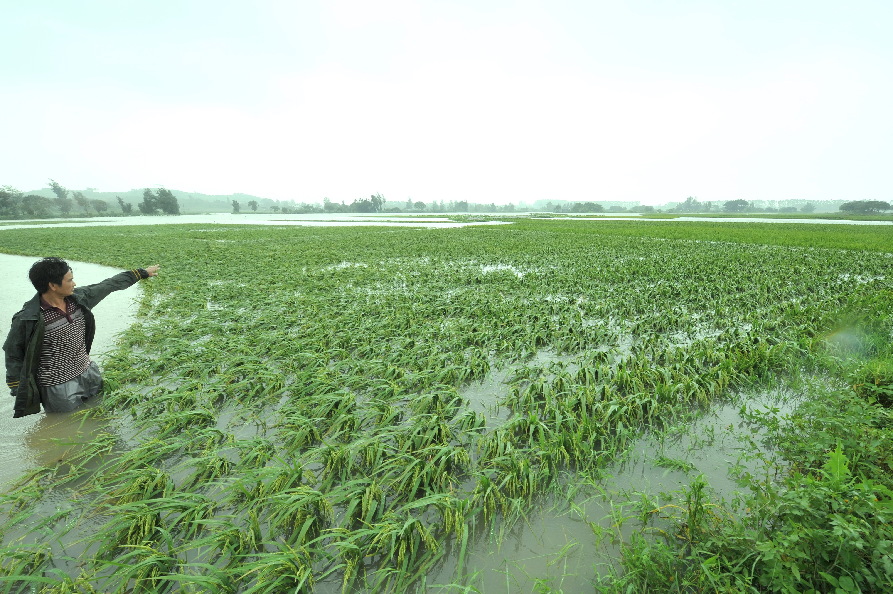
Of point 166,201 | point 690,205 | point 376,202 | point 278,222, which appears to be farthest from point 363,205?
point 690,205

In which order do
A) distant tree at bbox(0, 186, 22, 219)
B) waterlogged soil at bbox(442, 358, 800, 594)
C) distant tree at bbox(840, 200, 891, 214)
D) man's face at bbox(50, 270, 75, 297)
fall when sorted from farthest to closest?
distant tree at bbox(840, 200, 891, 214) → distant tree at bbox(0, 186, 22, 219) → man's face at bbox(50, 270, 75, 297) → waterlogged soil at bbox(442, 358, 800, 594)

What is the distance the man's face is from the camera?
4957 mm

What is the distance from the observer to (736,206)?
550ft

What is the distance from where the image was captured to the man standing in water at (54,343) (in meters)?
4.80

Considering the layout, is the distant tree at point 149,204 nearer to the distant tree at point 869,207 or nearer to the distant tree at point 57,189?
the distant tree at point 57,189

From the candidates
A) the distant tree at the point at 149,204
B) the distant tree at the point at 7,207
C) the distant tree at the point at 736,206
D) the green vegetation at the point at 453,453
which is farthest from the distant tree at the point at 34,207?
the distant tree at the point at 736,206

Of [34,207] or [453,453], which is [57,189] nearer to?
[34,207]

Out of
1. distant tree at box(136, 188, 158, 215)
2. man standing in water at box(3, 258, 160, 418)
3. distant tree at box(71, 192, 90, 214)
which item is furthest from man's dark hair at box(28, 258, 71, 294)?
distant tree at box(71, 192, 90, 214)

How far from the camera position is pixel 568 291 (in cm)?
1289

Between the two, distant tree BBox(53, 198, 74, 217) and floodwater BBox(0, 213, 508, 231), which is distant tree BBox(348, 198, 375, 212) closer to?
floodwater BBox(0, 213, 508, 231)

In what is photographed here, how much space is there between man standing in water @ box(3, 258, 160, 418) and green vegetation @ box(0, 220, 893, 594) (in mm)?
578

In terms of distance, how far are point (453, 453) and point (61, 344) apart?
5.49 meters

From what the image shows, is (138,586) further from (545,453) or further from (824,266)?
(824,266)

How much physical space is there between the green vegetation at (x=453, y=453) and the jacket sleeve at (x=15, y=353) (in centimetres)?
105
